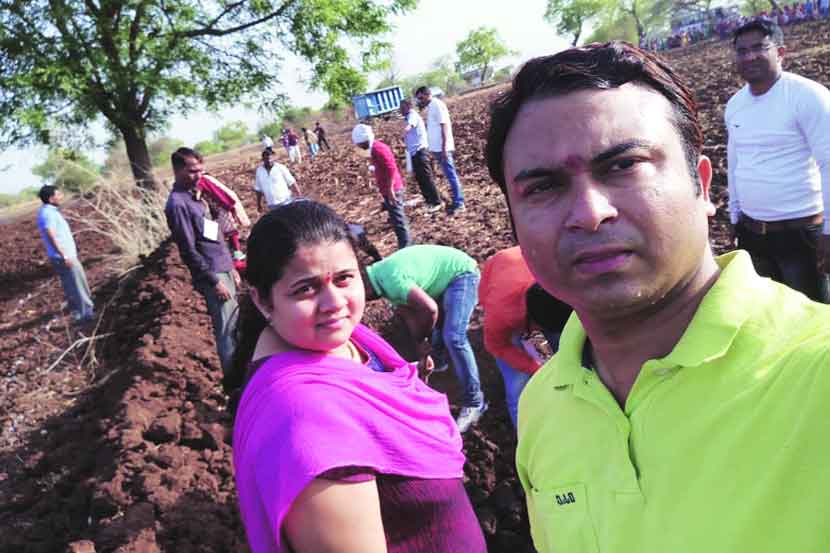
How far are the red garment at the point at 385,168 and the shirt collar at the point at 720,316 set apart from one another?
577cm

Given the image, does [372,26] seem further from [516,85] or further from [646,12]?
[646,12]

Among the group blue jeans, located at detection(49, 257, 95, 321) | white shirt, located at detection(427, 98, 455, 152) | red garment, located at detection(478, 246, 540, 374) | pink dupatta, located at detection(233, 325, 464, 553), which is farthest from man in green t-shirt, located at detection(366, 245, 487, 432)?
blue jeans, located at detection(49, 257, 95, 321)

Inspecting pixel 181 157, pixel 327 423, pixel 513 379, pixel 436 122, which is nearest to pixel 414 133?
pixel 436 122

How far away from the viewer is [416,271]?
320cm

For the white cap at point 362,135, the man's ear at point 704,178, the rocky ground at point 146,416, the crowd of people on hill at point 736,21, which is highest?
the crowd of people on hill at point 736,21

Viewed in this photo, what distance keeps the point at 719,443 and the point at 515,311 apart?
184 cm

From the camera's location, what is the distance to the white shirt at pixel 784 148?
2.65 meters

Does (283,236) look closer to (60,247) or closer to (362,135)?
(362,135)

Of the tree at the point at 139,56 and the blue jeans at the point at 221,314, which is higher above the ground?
the tree at the point at 139,56

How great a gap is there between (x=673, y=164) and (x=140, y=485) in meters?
3.56

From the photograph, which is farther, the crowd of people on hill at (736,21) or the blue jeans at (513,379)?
the crowd of people on hill at (736,21)

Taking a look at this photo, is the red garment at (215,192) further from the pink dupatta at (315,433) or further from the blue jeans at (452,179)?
the pink dupatta at (315,433)

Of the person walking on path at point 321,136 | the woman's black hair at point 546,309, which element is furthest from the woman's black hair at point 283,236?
the person walking on path at point 321,136

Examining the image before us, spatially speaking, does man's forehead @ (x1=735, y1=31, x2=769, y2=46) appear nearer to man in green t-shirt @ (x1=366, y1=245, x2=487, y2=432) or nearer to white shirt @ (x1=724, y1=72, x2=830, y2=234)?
white shirt @ (x1=724, y1=72, x2=830, y2=234)
